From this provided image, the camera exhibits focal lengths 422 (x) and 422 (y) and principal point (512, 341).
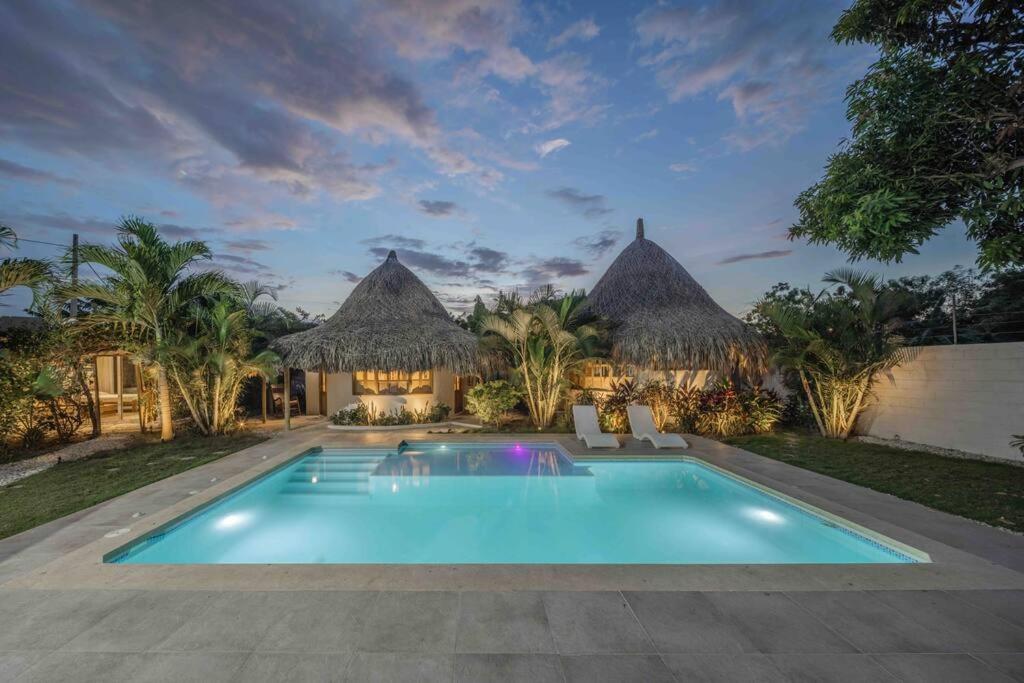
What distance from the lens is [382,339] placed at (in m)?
11.0

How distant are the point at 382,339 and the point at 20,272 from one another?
20.5 feet

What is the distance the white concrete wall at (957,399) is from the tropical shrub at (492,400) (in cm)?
750

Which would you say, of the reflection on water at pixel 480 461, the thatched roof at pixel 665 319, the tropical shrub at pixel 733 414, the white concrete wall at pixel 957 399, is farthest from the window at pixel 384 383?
the white concrete wall at pixel 957 399

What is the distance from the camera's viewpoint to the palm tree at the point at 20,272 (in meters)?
5.96

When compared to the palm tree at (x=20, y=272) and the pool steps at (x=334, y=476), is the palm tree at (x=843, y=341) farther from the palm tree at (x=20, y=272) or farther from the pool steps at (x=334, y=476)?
the palm tree at (x=20, y=272)

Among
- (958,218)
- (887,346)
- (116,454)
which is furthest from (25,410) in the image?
(887,346)

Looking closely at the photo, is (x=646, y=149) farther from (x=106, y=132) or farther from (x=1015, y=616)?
(x=106, y=132)

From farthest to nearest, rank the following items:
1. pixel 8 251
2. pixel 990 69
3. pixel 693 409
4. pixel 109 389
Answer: pixel 109 389 → pixel 693 409 → pixel 8 251 → pixel 990 69

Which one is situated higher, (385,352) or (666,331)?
(666,331)

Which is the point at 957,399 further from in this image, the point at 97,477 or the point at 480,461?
the point at 97,477

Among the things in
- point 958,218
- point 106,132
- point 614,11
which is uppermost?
point 614,11

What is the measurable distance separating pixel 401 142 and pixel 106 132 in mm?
6262

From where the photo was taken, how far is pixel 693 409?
9.18 metres

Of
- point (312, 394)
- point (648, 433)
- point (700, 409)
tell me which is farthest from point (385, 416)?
point (700, 409)
